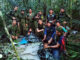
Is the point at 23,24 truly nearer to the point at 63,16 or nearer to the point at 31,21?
the point at 31,21

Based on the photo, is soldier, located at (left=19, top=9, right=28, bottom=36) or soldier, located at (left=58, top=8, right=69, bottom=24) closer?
soldier, located at (left=58, top=8, right=69, bottom=24)

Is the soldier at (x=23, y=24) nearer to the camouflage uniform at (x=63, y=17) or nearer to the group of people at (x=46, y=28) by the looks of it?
the group of people at (x=46, y=28)

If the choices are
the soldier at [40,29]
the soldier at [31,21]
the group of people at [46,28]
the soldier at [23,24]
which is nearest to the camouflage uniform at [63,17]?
the group of people at [46,28]

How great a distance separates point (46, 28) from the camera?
4965mm

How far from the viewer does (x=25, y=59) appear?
472 cm

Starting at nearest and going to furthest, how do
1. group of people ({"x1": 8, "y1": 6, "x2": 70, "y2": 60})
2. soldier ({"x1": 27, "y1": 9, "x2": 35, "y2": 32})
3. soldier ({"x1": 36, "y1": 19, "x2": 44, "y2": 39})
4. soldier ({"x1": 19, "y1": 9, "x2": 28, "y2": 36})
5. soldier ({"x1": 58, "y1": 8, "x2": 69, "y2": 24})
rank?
group of people ({"x1": 8, "y1": 6, "x2": 70, "y2": 60}) → soldier ({"x1": 36, "y1": 19, "x2": 44, "y2": 39}) → soldier ({"x1": 58, "y1": 8, "x2": 69, "y2": 24}) → soldier ({"x1": 27, "y1": 9, "x2": 35, "y2": 32}) → soldier ({"x1": 19, "y1": 9, "x2": 28, "y2": 36})

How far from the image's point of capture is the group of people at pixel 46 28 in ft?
13.5

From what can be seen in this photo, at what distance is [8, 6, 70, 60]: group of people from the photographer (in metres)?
4.11

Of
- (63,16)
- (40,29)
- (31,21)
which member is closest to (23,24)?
(31,21)

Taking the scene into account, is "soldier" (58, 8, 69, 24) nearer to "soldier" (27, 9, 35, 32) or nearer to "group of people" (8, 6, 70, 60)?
"group of people" (8, 6, 70, 60)

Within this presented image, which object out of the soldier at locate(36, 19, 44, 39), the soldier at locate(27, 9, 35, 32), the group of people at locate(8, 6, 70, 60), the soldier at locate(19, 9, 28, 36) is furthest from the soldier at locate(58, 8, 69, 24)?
the soldier at locate(19, 9, 28, 36)

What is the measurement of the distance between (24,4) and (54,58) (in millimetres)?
6197

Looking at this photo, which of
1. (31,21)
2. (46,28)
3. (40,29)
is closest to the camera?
(46,28)

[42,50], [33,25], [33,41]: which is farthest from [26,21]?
[42,50]
